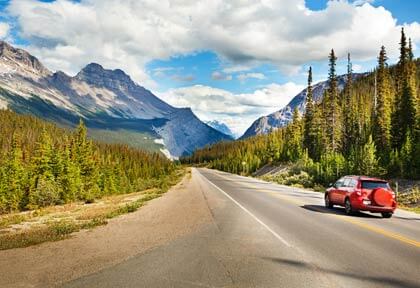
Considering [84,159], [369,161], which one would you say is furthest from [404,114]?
[84,159]

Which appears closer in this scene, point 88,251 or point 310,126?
point 88,251

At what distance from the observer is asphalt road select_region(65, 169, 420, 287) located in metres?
7.42

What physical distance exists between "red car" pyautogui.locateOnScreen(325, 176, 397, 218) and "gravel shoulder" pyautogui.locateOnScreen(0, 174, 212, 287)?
294 inches

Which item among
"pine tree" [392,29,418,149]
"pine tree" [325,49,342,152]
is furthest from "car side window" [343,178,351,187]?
"pine tree" [325,49,342,152]

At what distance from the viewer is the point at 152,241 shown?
11.3m

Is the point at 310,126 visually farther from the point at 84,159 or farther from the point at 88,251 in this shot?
the point at 88,251

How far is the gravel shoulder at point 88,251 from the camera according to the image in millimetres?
7574

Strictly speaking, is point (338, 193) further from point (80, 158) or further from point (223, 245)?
point (80, 158)

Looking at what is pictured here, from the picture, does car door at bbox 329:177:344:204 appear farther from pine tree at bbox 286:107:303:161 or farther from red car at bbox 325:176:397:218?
pine tree at bbox 286:107:303:161

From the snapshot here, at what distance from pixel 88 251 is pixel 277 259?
4.41 meters

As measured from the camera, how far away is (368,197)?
1920cm

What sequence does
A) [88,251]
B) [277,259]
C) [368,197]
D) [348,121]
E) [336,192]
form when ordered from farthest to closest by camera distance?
[348,121]
[336,192]
[368,197]
[88,251]
[277,259]

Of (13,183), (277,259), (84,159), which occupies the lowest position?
(13,183)

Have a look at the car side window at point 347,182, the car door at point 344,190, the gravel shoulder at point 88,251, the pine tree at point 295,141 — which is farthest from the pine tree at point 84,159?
the gravel shoulder at point 88,251
